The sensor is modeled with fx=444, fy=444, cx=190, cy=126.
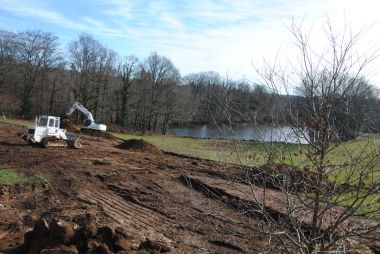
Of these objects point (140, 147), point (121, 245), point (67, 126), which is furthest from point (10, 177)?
point (67, 126)

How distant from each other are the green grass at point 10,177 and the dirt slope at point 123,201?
32 centimetres

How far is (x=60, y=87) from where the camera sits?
62.9 metres

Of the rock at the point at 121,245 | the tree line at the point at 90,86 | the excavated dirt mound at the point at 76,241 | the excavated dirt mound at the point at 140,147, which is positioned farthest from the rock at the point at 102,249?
the tree line at the point at 90,86

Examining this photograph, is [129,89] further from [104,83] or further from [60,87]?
[60,87]

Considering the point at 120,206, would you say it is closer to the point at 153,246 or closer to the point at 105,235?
the point at 105,235

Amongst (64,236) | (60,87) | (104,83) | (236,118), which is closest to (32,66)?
(60,87)

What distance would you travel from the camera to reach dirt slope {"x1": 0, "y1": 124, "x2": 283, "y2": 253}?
35.2 ft

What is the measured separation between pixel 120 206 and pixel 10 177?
4672mm

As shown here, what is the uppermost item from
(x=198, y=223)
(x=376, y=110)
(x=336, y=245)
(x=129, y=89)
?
(x=129, y=89)

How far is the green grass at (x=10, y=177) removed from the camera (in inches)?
605

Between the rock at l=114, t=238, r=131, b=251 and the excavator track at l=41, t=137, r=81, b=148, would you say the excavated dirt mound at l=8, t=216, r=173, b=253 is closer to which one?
the rock at l=114, t=238, r=131, b=251

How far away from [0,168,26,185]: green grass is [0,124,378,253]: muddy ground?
0.32m

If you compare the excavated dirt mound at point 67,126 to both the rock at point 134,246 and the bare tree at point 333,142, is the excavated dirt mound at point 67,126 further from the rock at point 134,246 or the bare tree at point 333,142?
the bare tree at point 333,142

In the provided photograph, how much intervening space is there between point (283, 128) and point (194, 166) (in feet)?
57.8
